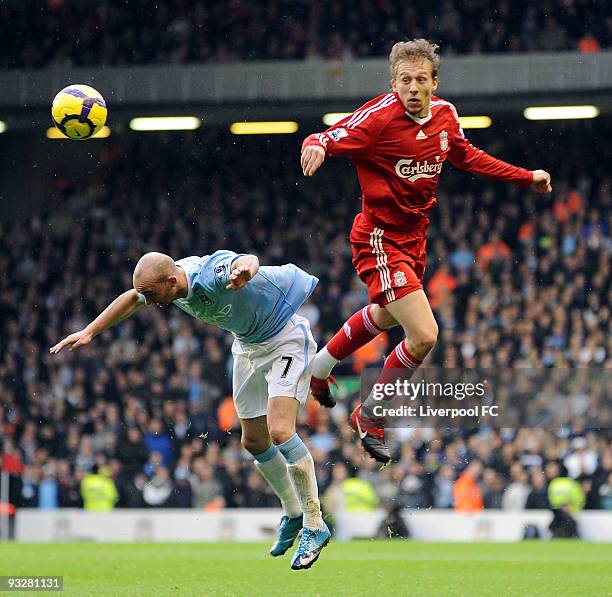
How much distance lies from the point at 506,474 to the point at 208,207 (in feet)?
29.2

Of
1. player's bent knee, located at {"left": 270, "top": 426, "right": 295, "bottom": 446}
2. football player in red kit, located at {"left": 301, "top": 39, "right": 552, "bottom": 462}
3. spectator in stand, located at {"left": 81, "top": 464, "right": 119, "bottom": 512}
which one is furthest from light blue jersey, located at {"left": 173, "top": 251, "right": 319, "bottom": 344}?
spectator in stand, located at {"left": 81, "top": 464, "right": 119, "bottom": 512}

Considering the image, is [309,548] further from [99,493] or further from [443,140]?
[99,493]

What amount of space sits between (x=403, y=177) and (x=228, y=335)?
1229 cm

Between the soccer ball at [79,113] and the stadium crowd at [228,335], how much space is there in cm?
796

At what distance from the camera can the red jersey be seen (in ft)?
26.5

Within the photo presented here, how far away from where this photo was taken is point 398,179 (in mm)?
8305

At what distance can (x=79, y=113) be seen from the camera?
985 centimetres

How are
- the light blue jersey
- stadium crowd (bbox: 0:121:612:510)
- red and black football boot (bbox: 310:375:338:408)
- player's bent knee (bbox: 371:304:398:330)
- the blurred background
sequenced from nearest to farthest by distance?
the light blue jersey
player's bent knee (bbox: 371:304:398:330)
red and black football boot (bbox: 310:375:338:408)
stadium crowd (bbox: 0:121:612:510)
the blurred background

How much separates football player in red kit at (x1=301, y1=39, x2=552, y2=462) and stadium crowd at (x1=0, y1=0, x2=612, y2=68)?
42.5 ft

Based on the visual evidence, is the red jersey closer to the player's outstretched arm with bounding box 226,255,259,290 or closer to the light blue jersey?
the light blue jersey

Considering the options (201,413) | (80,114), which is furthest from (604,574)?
(201,413)

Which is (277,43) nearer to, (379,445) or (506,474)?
(506,474)

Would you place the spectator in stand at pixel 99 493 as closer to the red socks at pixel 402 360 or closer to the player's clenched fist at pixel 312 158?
the red socks at pixel 402 360

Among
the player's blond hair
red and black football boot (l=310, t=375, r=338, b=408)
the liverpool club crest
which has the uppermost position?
the player's blond hair
